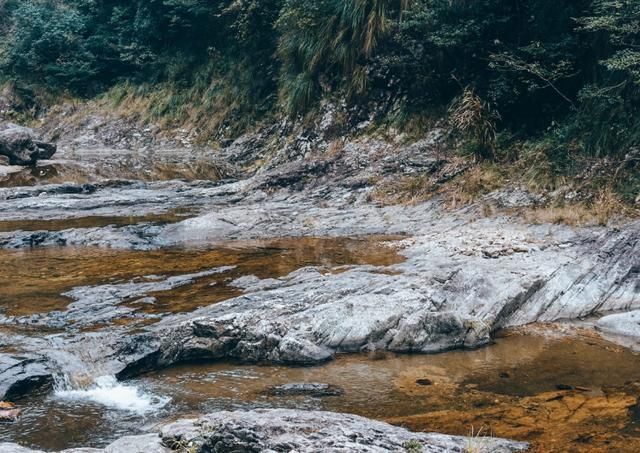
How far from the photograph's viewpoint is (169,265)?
9.68 m

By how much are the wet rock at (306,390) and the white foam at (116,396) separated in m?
0.93

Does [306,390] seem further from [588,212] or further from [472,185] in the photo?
[472,185]

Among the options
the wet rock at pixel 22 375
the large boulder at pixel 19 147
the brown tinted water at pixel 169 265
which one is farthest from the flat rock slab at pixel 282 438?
the large boulder at pixel 19 147

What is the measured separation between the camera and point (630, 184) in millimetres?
9859

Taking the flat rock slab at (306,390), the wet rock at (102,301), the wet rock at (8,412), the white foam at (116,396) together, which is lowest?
the white foam at (116,396)

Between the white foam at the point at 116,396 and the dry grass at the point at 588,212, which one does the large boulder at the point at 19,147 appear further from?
the white foam at the point at 116,396

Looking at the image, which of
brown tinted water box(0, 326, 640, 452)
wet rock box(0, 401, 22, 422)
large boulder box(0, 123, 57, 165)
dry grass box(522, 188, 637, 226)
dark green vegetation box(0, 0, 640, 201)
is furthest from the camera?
large boulder box(0, 123, 57, 165)

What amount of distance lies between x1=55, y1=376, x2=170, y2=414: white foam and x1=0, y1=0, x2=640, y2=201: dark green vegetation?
7.19 metres

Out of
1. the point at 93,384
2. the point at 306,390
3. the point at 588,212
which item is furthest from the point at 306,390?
the point at 588,212

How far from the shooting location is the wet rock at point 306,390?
5832 mm

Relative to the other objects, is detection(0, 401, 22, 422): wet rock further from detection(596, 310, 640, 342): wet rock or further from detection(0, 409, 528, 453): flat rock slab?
detection(596, 310, 640, 342): wet rock

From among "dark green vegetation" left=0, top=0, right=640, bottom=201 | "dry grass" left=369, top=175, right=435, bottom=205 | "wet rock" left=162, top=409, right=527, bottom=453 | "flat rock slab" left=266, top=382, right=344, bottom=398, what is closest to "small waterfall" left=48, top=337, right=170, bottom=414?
"flat rock slab" left=266, top=382, right=344, bottom=398

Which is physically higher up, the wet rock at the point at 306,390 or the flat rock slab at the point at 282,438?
the flat rock slab at the point at 282,438

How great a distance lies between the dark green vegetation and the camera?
10844 millimetres
